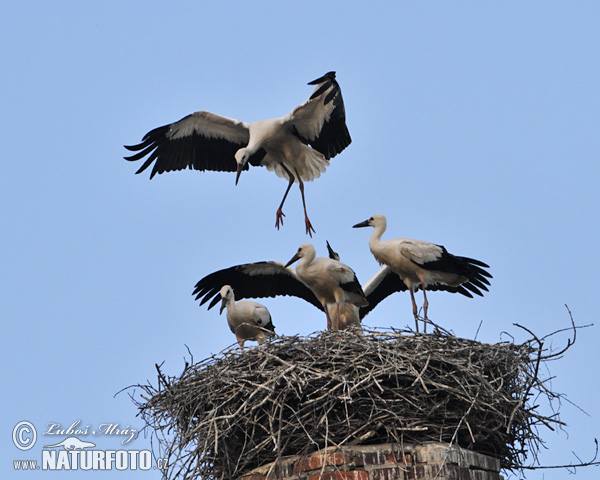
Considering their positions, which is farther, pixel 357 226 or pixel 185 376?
pixel 357 226

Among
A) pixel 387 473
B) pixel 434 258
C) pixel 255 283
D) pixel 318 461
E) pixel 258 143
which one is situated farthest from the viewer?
pixel 258 143

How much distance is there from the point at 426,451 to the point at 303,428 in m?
0.77

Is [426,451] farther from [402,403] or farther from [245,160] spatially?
[245,160]

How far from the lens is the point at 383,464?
7453mm

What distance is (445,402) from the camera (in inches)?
309

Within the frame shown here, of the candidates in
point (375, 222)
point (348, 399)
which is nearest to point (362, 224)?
point (375, 222)

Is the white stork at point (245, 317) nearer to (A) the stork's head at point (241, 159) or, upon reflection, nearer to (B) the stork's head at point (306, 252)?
(B) the stork's head at point (306, 252)

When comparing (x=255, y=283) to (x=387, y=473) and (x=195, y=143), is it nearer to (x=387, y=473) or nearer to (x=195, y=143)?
(x=195, y=143)

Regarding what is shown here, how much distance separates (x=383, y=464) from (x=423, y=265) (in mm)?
3016

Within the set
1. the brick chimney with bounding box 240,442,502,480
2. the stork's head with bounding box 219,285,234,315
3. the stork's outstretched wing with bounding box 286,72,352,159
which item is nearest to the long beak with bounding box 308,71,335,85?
the stork's outstretched wing with bounding box 286,72,352,159

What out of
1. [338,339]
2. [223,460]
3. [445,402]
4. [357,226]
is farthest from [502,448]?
[357,226]

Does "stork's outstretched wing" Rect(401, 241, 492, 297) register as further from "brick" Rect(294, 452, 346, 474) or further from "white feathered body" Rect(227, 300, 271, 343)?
"brick" Rect(294, 452, 346, 474)

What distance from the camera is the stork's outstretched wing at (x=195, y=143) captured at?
11945 millimetres

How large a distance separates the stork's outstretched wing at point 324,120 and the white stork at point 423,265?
3.54ft
